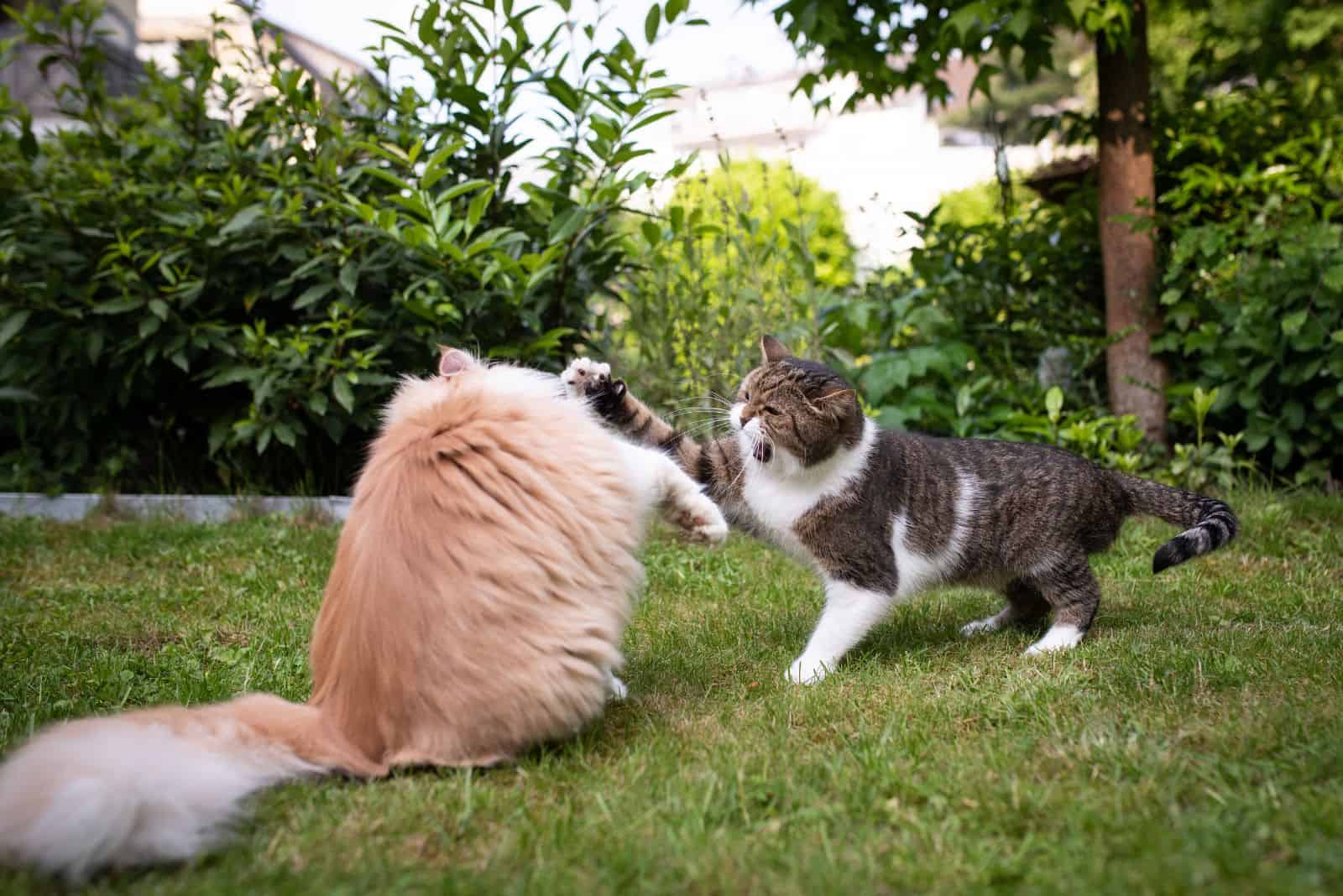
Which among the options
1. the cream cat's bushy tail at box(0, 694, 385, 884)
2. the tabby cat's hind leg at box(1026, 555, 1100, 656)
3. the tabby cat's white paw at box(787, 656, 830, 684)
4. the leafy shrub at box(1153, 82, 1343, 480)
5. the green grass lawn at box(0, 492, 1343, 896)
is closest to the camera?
the cream cat's bushy tail at box(0, 694, 385, 884)

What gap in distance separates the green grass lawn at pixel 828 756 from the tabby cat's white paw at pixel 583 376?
894 millimetres

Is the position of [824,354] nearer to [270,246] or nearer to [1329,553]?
[1329,553]

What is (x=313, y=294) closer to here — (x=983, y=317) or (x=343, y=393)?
(x=343, y=393)

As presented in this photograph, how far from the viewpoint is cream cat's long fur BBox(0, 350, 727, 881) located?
2.03 m

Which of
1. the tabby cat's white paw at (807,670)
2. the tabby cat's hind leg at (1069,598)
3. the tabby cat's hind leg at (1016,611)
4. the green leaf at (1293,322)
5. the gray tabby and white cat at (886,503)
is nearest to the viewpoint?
the tabby cat's white paw at (807,670)

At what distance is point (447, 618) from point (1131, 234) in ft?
16.0

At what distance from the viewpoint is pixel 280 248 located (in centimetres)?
494

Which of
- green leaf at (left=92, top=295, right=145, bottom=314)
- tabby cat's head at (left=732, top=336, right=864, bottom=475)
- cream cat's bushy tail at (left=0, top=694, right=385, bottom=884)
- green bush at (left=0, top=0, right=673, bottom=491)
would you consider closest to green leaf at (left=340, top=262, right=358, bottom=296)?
green bush at (left=0, top=0, right=673, bottom=491)

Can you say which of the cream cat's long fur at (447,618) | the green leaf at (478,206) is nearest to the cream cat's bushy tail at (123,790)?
the cream cat's long fur at (447,618)

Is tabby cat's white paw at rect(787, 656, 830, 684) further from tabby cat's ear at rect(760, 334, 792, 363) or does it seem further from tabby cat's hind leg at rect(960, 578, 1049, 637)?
tabby cat's ear at rect(760, 334, 792, 363)

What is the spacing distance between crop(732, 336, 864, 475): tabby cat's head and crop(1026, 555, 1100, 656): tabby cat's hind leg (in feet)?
2.62

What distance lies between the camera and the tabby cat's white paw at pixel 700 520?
268 cm

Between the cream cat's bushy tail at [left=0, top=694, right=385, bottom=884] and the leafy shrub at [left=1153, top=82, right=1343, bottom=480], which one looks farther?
the leafy shrub at [left=1153, top=82, right=1343, bottom=480]

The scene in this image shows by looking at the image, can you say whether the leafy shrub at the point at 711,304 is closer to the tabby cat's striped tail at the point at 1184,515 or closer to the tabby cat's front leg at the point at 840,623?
the tabby cat's striped tail at the point at 1184,515
